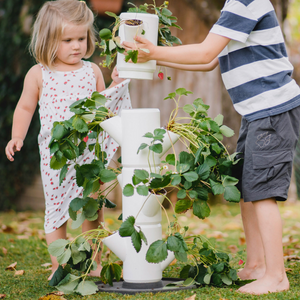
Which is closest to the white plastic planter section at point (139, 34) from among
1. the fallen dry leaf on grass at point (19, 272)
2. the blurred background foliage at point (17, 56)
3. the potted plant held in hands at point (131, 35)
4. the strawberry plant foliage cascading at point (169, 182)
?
the potted plant held in hands at point (131, 35)

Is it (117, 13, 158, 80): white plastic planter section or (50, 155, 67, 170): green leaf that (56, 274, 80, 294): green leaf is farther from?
(117, 13, 158, 80): white plastic planter section

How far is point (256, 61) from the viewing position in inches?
65.8

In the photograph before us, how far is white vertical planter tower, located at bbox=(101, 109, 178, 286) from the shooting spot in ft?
5.26

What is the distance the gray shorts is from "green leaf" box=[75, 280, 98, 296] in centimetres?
70

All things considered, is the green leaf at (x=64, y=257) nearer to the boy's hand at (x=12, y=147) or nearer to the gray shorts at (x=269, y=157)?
the boy's hand at (x=12, y=147)

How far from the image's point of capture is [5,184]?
4773mm

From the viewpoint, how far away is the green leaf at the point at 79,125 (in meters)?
1.60

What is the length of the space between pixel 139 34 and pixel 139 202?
0.66 meters

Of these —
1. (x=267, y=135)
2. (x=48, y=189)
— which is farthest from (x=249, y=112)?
(x=48, y=189)

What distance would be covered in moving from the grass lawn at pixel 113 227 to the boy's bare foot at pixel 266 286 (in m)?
0.03

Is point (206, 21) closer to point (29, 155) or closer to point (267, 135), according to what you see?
point (29, 155)

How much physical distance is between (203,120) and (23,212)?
11.9 ft

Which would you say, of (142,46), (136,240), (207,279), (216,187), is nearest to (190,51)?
(142,46)

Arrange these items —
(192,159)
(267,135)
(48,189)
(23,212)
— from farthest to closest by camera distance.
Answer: (23,212)
(48,189)
(267,135)
(192,159)
